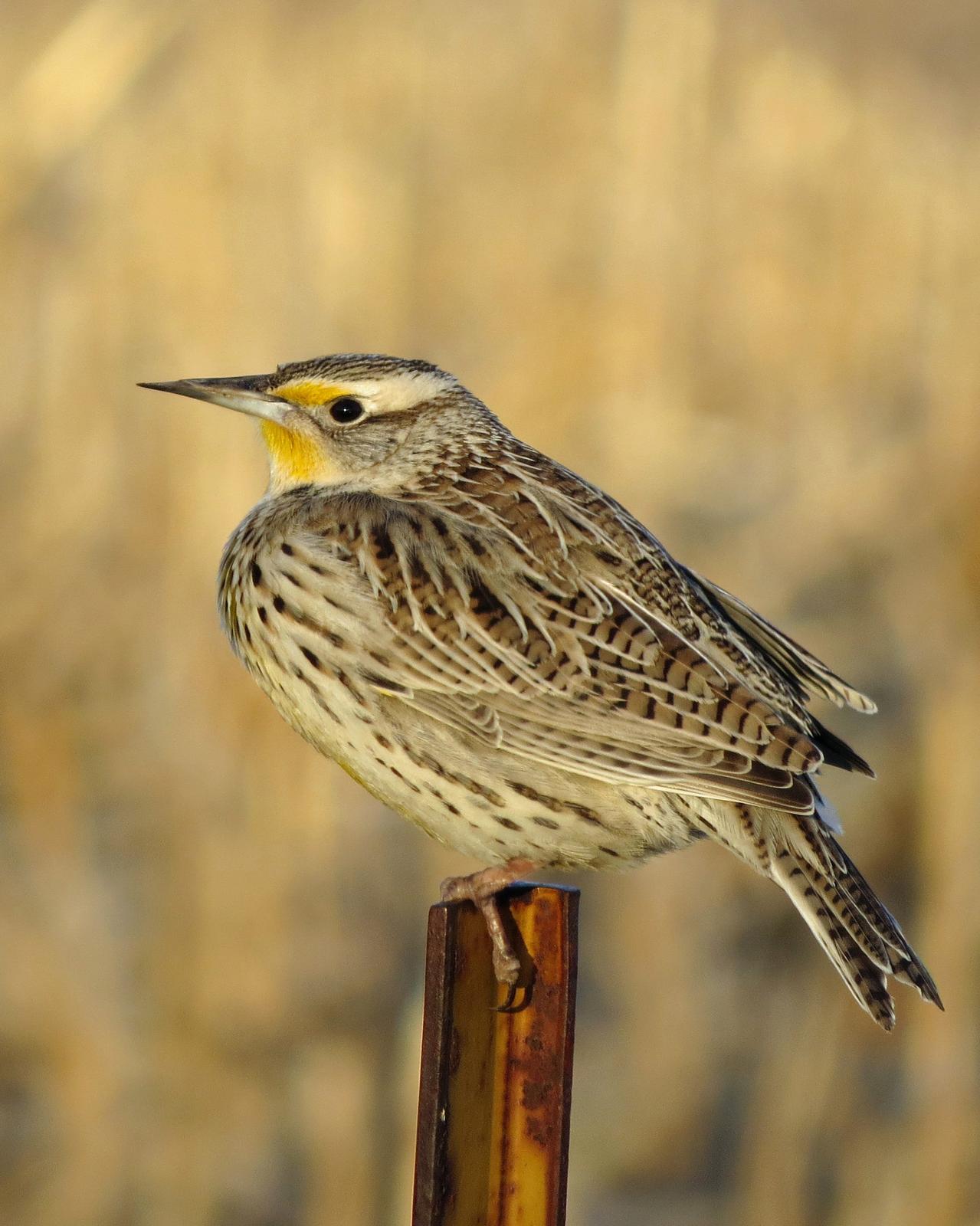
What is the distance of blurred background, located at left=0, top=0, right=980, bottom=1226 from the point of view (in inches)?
168

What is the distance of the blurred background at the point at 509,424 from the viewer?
14.0 ft

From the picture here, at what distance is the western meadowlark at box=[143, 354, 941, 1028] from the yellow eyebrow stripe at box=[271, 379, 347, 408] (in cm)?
15

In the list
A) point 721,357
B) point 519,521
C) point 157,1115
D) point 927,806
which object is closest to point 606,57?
point 721,357

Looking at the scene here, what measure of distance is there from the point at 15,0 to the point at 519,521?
2827 millimetres

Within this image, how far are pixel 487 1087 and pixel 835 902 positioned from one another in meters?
0.73

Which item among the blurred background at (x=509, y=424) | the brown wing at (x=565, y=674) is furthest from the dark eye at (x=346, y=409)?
the blurred background at (x=509, y=424)

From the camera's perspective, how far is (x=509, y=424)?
15.2 ft

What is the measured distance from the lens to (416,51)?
4.81m

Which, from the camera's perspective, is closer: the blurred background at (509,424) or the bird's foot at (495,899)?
the bird's foot at (495,899)

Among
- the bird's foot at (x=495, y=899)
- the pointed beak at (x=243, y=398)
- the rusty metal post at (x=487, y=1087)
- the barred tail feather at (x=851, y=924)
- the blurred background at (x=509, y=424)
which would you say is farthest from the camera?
the blurred background at (x=509, y=424)

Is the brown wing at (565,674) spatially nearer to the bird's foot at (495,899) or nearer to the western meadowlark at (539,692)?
the western meadowlark at (539,692)

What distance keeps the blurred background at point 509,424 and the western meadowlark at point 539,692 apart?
1599 mm

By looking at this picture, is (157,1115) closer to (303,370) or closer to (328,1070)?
(328,1070)

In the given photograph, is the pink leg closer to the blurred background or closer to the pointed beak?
the pointed beak
